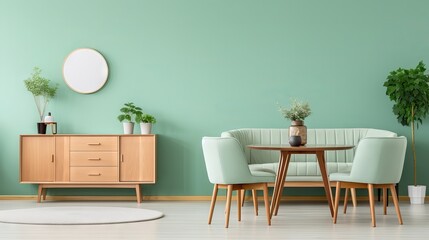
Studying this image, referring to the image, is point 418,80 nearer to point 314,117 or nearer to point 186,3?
point 314,117

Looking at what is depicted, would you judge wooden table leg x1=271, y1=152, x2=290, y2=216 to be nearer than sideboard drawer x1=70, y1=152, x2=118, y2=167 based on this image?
Yes

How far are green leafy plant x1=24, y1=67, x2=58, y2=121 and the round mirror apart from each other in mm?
223

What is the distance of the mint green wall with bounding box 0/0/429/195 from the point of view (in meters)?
8.87

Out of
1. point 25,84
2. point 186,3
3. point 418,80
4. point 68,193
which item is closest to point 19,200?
point 68,193

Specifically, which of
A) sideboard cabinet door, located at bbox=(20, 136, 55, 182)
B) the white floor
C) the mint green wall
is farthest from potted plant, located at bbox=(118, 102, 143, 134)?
the white floor

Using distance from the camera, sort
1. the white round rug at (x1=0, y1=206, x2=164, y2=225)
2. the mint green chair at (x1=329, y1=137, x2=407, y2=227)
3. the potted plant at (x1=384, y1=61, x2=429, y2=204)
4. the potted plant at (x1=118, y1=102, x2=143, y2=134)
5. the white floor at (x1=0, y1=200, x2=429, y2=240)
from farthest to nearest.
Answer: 1. the potted plant at (x1=118, y1=102, x2=143, y2=134)
2. the potted plant at (x1=384, y1=61, x2=429, y2=204)
3. the white round rug at (x1=0, y1=206, x2=164, y2=225)
4. the mint green chair at (x1=329, y1=137, x2=407, y2=227)
5. the white floor at (x1=0, y1=200, x2=429, y2=240)

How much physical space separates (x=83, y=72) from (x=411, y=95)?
12.4ft

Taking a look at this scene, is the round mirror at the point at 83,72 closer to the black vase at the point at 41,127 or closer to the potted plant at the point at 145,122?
the black vase at the point at 41,127

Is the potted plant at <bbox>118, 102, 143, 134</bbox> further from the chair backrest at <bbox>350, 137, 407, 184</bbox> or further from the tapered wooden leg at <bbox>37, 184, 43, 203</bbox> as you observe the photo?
the chair backrest at <bbox>350, 137, 407, 184</bbox>

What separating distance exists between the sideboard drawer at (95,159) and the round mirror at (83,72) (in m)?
0.84

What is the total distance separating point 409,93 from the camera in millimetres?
8445

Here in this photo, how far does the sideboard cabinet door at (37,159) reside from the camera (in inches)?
339

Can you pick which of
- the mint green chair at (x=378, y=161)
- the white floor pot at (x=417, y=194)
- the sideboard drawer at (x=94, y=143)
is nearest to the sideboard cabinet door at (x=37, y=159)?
the sideboard drawer at (x=94, y=143)

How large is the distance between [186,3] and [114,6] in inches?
33.4
